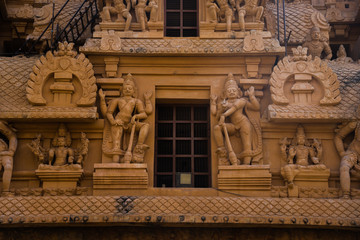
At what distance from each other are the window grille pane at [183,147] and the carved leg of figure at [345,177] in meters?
3.60

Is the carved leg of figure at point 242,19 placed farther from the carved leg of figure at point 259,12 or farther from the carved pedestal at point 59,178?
the carved pedestal at point 59,178

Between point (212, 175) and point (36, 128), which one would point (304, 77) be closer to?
point (212, 175)

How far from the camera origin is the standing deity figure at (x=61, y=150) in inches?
508

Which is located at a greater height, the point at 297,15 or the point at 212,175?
the point at 297,15

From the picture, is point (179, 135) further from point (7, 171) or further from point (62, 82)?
point (7, 171)

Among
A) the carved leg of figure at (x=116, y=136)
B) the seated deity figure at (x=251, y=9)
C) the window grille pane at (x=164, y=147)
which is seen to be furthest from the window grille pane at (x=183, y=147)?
the seated deity figure at (x=251, y=9)

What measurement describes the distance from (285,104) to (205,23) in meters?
3.07

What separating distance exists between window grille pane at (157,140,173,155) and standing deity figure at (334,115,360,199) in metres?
3.96

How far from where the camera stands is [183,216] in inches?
453

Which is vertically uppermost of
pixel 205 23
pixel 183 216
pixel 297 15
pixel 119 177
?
pixel 297 15

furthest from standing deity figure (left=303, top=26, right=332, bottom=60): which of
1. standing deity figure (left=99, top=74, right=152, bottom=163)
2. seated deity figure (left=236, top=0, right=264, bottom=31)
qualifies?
standing deity figure (left=99, top=74, right=152, bottom=163)

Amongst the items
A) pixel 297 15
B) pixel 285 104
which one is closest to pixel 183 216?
pixel 285 104

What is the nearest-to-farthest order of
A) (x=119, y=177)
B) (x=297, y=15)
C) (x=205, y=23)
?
(x=119, y=177)
(x=205, y=23)
(x=297, y=15)

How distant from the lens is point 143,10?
14500mm
